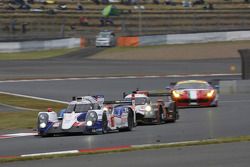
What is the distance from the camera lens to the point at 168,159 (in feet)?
44.3

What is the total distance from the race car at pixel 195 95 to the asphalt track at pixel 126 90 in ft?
2.28

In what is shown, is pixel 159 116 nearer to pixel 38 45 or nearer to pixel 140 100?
pixel 140 100

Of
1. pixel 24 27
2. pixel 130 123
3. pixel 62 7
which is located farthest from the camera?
pixel 62 7

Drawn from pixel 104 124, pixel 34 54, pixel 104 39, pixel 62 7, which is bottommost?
pixel 104 124

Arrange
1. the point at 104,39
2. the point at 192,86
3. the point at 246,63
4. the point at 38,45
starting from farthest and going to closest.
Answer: the point at 104,39 → the point at 38,45 → the point at 246,63 → the point at 192,86

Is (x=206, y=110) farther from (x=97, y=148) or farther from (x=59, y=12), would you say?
(x=59, y=12)

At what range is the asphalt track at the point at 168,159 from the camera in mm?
12852

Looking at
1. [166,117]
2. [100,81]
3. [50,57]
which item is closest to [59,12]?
[50,57]

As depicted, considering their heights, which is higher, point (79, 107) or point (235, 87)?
point (79, 107)

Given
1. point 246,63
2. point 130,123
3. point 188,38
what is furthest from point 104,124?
point 188,38

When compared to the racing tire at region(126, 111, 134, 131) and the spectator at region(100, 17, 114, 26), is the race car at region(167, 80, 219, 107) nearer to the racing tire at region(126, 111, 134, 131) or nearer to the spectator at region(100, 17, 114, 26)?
the racing tire at region(126, 111, 134, 131)

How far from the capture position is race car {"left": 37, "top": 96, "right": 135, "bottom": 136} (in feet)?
64.0

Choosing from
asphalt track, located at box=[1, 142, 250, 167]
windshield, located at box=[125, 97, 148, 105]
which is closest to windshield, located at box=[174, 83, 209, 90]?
windshield, located at box=[125, 97, 148, 105]

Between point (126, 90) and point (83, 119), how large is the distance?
799 inches
